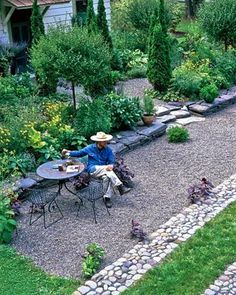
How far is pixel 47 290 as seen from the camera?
6.87 m

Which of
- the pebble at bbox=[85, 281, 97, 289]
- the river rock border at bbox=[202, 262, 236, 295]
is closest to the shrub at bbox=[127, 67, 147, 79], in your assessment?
the river rock border at bbox=[202, 262, 236, 295]

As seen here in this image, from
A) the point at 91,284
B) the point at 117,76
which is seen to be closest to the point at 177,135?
the point at 117,76

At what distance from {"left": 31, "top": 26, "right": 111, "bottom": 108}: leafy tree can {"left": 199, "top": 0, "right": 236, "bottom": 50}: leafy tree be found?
6780 millimetres

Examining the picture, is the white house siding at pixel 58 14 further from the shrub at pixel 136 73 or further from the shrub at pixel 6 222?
the shrub at pixel 6 222

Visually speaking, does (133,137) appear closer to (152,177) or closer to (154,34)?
(152,177)

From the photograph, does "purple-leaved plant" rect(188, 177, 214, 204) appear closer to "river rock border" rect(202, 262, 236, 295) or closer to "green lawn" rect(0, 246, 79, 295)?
"river rock border" rect(202, 262, 236, 295)

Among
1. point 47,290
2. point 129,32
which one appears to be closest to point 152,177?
point 47,290

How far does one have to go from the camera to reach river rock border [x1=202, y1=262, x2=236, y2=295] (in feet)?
21.9

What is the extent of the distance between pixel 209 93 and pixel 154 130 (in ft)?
9.66

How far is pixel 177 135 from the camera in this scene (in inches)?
487

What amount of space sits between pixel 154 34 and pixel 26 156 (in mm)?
6597

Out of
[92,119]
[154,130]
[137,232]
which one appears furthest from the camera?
[154,130]

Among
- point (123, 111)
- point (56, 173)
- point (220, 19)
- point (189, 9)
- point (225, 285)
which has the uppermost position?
point (220, 19)

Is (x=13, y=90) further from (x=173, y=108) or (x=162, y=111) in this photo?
(x=173, y=108)
